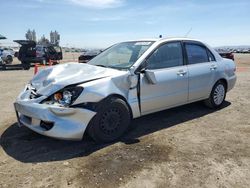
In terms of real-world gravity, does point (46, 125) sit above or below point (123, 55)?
below

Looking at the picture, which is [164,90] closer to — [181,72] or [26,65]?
[181,72]

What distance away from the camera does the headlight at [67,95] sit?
419 centimetres

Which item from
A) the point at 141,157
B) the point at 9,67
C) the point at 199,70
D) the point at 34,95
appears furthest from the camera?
the point at 9,67

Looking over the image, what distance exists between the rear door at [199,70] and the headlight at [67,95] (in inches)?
98.6

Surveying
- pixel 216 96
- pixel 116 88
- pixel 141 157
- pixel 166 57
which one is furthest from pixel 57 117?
pixel 216 96

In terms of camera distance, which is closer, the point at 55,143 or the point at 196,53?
the point at 55,143

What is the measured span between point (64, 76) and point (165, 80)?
1.82 meters

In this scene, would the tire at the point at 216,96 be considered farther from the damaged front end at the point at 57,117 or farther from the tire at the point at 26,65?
the tire at the point at 26,65

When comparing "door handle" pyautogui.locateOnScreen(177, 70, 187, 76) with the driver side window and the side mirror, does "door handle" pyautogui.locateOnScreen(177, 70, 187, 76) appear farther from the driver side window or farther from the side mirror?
the side mirror

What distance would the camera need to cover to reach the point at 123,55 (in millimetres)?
5469

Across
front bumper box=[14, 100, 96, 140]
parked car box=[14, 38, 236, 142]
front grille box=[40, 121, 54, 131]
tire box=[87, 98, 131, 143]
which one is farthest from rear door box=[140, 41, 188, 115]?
front grille box=[40, 121, 54, 131]

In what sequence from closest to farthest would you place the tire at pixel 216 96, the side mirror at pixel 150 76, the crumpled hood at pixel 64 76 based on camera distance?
1. the crumpled hood at pixel 64 76
2. the side mirror at pixel 150 76
3. the tire at pixel 216 96

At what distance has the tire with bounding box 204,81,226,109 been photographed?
6.55 m

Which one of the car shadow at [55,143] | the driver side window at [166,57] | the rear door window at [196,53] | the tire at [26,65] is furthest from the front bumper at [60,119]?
the tire at [26,65]
